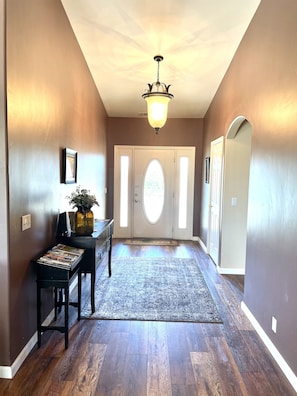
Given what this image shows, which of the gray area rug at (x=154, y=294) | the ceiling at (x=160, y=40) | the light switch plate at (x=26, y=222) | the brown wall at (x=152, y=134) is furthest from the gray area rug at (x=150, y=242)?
the light switch plate at (x=26, y=222)

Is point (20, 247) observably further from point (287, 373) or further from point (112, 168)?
point (112, 168)

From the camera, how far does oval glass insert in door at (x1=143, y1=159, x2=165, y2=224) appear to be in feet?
21.3

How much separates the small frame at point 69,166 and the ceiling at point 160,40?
1.55 meters

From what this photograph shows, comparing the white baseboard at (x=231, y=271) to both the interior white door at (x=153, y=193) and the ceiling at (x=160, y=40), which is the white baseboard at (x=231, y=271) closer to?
the interior white door at (x=153, y=193)

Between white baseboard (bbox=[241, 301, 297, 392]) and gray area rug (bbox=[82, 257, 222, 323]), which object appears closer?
white baseboard (bbox=[241, 301, 297, 392])

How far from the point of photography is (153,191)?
653cm

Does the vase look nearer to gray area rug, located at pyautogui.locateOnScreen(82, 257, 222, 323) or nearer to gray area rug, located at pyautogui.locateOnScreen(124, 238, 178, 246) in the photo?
gray area rug, located at pyautogui.locateOnScreen(82, 257, 222, 323)

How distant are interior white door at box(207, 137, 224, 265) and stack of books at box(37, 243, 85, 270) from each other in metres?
2.49

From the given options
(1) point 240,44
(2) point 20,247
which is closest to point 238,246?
(1) point 240,44

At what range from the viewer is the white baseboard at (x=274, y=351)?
207cm

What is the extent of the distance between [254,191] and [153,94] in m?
1.68

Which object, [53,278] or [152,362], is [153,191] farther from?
[152,362]

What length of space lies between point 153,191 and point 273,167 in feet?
13.5

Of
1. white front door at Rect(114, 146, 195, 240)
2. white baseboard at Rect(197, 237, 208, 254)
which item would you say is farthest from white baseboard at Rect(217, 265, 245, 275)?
white front door at Rect(114, 146, 195, 240)
